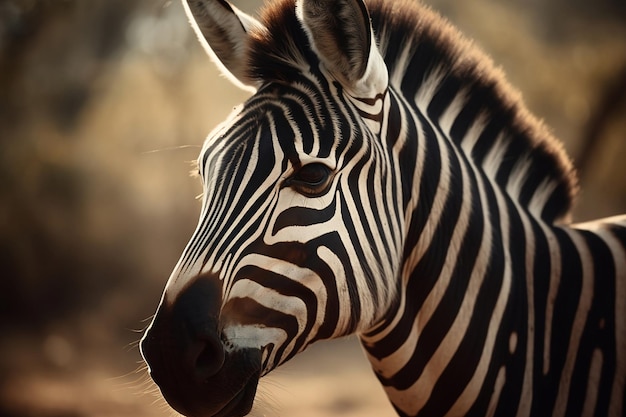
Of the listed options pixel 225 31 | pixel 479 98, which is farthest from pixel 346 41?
pixel 479 98

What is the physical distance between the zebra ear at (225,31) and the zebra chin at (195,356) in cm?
92

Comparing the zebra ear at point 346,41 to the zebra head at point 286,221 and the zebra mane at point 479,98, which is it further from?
the zebra mane at point 479,98

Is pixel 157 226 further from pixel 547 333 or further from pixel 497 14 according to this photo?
pixel 547 333

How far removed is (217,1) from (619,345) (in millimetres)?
1952

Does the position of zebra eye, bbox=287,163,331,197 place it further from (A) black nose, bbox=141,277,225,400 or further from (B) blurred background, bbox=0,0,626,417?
(B) blurred background, bbox=0,0,626,417

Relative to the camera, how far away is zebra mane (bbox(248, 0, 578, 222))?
2516 millimetres

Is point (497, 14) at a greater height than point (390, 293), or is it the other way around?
point (497, 14)

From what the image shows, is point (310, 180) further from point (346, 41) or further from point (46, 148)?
point (46, 148)

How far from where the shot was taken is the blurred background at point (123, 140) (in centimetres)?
973

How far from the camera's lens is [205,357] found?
184cm

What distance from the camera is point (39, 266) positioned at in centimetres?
1081

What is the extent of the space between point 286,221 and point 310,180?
0.53 ft

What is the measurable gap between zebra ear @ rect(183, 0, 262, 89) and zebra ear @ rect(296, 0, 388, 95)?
0.33m

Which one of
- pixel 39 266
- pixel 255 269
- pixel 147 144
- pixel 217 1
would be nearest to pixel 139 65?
pixel 147 144
